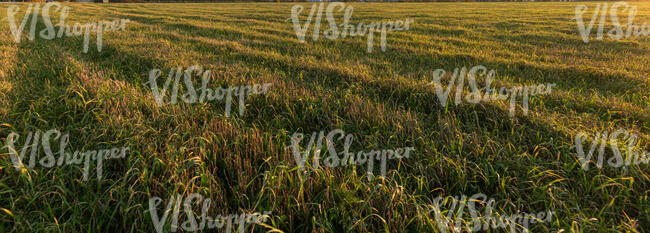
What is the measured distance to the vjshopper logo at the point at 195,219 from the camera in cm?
147

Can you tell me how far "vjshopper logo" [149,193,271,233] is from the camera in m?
1.47

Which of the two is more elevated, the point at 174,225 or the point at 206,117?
the point at 206,117

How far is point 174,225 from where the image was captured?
56.7 inches

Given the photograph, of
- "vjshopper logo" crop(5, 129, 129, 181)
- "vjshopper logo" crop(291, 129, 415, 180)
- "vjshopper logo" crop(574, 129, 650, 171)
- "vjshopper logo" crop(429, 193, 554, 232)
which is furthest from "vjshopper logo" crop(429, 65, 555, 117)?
"vjshopper logo" crop(5, 129, 129, 181)

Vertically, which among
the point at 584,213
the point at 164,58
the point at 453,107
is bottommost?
the point at 584,213

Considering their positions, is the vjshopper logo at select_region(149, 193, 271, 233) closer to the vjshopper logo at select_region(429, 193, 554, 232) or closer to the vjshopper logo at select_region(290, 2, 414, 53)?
the vjshopper logo at select_region(429, 193, 554, 232)

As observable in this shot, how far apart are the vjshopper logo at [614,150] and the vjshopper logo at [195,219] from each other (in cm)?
230

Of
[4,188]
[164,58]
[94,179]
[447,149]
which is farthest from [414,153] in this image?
[164,58]

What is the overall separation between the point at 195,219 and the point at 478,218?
158cm

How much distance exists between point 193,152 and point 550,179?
2.66m

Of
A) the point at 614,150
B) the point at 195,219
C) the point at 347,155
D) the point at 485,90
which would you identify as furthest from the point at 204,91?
the point at 614,150

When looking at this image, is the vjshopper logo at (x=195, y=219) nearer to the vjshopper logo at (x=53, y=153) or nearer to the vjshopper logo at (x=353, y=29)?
the vjshopper logo at (x=53, y=153)

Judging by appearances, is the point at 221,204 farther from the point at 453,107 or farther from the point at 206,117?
the point at 453,107

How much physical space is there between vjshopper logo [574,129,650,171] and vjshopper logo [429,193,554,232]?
0.77 m
